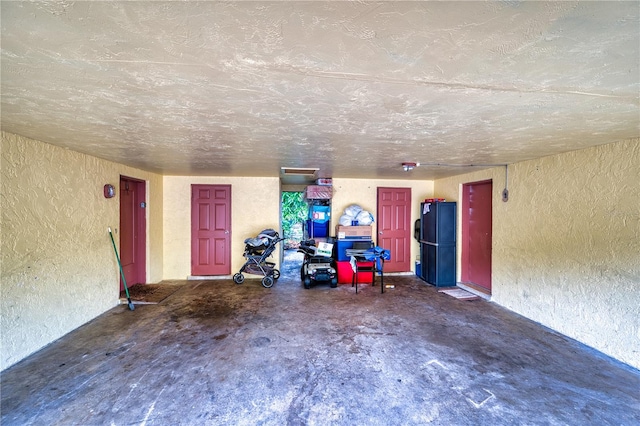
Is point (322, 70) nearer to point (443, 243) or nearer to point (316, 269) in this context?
point (316, 269)

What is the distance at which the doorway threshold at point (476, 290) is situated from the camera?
4705 mm

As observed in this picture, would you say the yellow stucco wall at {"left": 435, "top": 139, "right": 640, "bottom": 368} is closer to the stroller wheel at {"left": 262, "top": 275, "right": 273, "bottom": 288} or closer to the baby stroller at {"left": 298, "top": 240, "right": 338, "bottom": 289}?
the baby stroller at {"left": 298, "top": 240, "right": 338, "bottom": 289}

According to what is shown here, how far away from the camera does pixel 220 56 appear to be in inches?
49.5

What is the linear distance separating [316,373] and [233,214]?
416cm

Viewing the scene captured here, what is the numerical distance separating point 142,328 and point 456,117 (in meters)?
4.23

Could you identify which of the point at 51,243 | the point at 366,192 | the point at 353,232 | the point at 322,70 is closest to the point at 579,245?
the point at 353,232

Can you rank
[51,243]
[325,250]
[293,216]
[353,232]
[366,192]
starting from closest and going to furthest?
[51,243] → [325,250] → [353,232] → [366,192] → [293,216]

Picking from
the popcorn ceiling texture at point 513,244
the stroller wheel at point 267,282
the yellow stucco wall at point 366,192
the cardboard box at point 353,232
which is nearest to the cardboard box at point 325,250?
the cardboard box at point 353,232

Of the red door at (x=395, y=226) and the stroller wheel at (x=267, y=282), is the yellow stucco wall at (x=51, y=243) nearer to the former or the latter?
the stroller wheel at (x=267, y=282)

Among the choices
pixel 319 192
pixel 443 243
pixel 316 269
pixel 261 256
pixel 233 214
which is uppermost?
pixel 319 192

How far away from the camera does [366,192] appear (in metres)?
6.25

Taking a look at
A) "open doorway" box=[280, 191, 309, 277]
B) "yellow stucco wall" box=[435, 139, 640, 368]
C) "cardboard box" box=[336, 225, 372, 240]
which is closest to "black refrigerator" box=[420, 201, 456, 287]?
"yellow stucco wall" box=[435, 139, 640, 368]

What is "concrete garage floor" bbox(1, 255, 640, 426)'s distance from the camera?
2002 mm

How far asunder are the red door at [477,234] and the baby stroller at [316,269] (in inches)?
108
